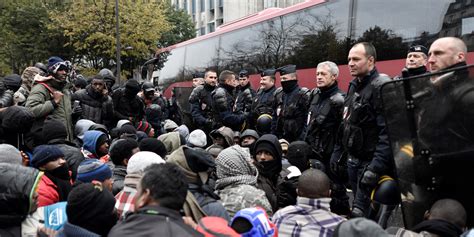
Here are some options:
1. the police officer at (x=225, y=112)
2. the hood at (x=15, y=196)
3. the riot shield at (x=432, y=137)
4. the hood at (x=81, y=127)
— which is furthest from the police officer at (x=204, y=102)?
the riot shield at (x=432, y=137)

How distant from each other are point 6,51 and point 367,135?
2771cm

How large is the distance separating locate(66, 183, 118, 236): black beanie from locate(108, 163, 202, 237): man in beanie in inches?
22.0

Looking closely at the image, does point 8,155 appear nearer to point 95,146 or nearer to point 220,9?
point 95,146

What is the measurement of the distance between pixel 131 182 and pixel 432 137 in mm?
1973

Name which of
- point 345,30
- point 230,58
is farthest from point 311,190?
point 230,58

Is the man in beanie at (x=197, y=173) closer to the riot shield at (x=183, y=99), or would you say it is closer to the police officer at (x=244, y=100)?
the police officer at (x=244, y=100)

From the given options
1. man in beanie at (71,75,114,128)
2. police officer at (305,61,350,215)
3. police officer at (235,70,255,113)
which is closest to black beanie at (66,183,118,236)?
police officer at (305,61,350,215)

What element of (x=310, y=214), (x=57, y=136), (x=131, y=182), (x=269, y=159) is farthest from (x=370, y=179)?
(x=57, y=136)

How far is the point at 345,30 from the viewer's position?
983 cm

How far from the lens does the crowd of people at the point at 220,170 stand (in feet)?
8.32

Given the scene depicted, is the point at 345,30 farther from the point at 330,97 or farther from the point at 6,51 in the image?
the point at 6,51

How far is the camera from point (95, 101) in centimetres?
689

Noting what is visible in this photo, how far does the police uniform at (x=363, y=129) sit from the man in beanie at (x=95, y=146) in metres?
2.56

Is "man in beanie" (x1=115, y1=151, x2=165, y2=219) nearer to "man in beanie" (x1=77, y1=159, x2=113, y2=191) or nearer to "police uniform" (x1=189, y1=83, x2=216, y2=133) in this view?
"man in beanie" (x1=77, y1=159, x2=113, y2=191)
